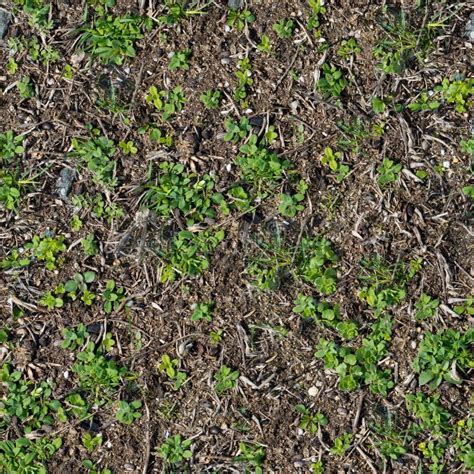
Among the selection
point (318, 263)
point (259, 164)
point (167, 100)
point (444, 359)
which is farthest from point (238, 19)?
point (444, 359)

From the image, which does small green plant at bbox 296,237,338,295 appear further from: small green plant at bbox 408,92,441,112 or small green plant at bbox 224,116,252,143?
small green plant at bbox 408,92,441,112

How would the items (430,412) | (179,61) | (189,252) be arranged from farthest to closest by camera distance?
(179,61) → (189,252) → (430,412)

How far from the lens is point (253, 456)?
343cm

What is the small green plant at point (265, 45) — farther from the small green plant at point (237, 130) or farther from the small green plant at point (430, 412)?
the small green plant at point (430, 412)

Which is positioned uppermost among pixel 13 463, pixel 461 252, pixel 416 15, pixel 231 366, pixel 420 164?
pixel 416 15

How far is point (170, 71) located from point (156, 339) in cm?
130

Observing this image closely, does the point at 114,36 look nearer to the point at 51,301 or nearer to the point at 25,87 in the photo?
the point at 25,87

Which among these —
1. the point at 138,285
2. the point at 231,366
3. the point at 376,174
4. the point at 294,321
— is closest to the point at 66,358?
the point at 138,285

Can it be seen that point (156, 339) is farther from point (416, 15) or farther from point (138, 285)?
point (416, 15)

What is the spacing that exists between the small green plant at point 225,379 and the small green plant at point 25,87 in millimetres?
1628

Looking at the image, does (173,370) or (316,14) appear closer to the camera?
(173,370)

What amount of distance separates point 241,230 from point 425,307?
0.93 m

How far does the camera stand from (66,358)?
139 inches

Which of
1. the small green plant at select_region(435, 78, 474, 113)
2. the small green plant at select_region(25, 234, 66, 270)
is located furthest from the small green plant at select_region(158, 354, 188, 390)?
the small green plant at select_region(435, 78, 474, 113)
